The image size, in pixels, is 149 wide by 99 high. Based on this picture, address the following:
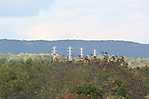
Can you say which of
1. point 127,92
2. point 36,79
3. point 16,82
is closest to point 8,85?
point 16,82

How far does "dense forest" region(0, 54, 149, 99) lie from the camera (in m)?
58.8

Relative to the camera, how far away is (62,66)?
8919cm

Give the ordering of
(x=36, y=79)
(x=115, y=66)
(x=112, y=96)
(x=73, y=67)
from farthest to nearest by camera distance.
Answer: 1. (x=73, y=67)
2. (x=115, y=66)
3. (x=36, y=79)
4. (x=112, y=96)

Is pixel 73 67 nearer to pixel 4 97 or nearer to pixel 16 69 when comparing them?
pixel 16 69

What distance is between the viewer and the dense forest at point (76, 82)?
58.8 metres

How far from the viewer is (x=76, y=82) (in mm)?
68875

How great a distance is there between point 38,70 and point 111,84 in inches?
711

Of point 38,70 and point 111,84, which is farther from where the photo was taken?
point 38,70

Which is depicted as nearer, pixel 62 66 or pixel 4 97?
pixel 4 97

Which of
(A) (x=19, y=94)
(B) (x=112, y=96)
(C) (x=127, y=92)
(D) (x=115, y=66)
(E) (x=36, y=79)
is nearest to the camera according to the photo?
(B) (x=112, y=96)

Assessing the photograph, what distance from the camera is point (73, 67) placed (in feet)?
287

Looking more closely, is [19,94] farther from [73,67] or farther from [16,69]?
[73,67]

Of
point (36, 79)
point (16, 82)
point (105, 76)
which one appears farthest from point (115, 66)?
point (16, 82)

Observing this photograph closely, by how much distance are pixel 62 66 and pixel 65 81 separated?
51.5 ft
